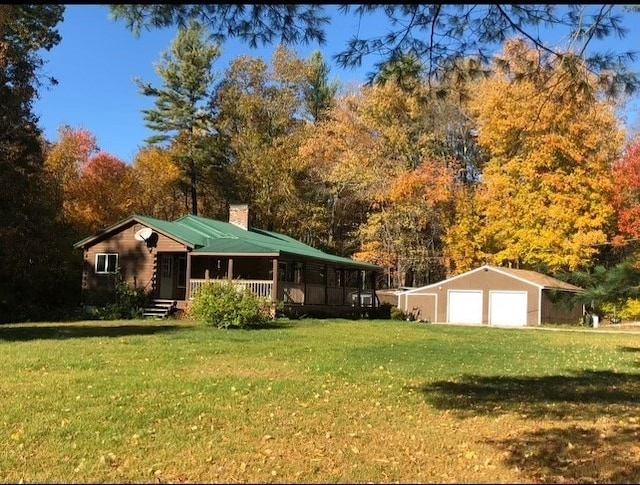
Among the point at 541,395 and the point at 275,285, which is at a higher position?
the point at 275,285

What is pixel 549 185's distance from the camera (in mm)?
32906

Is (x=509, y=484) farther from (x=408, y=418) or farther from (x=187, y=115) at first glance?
(x=187, y=115)

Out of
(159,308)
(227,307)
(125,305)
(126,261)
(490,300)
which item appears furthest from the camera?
(490,300)

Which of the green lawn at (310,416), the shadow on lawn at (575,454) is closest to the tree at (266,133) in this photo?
the green lawn at (310,416)

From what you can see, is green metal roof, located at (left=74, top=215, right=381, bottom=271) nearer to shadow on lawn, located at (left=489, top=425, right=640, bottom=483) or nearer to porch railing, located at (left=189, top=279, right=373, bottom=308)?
porch railing, located at (left=189, top=279, right=373, bottom=308)

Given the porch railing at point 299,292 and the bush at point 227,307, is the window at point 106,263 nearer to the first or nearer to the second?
the porch railing at point 299,292

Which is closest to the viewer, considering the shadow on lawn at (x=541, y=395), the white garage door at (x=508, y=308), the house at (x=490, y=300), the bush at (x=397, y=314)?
the shadow on lawn at (x=541, y=395)

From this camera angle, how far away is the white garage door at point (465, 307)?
34125 millimetres

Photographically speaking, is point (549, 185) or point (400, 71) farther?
point (549, 185)

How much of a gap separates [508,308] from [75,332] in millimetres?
22910

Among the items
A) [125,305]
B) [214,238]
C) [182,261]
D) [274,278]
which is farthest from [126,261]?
[274,278]

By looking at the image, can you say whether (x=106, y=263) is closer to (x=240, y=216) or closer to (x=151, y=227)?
(x=151, y=227)

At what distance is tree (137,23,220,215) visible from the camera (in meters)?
41.4

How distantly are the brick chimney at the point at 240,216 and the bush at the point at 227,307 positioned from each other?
1236cm
